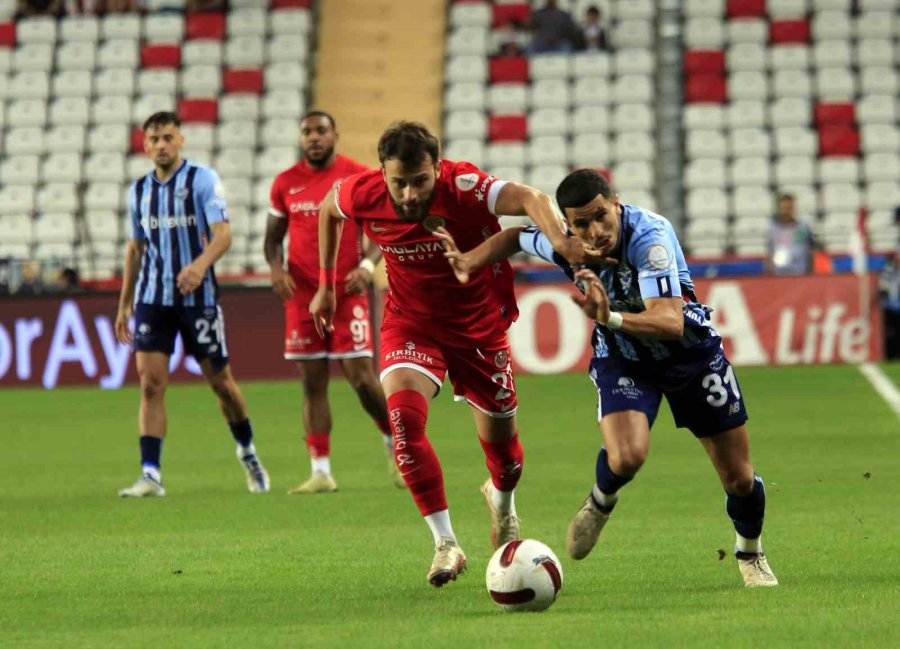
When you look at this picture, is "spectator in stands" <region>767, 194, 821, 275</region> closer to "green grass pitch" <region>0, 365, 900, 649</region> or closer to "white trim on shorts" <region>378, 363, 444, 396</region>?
"green grass pitch" <region>0, 365, 900, 649</region>

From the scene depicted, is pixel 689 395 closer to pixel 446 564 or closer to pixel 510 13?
pixel 446 564

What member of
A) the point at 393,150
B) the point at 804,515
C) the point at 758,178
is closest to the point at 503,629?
the point at 393,150

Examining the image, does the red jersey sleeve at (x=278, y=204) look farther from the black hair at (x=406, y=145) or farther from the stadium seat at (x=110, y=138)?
the stadium seat at (x=110, y=138)

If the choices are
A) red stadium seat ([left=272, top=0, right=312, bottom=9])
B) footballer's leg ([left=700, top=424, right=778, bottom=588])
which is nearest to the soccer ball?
footballer's leg ([left=700, top=424, right=778, bottom=588])

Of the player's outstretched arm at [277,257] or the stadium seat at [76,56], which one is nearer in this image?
the player's outstretched arm at [277,257]

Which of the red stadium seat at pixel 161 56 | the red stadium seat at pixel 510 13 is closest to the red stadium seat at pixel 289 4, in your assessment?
the red stadium seat at pixel 161 56

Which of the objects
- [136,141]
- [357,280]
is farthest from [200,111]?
[357,280]

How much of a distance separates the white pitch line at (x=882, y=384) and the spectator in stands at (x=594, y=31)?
8531 millimetres

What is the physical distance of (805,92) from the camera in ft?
86.1

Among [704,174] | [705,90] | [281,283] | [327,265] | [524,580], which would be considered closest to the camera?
[524,580]

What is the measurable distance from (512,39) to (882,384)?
1129 cm

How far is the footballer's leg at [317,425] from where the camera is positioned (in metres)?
10.2

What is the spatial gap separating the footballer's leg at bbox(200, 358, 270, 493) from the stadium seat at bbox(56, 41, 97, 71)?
18542 mm

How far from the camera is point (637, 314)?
237 inches
